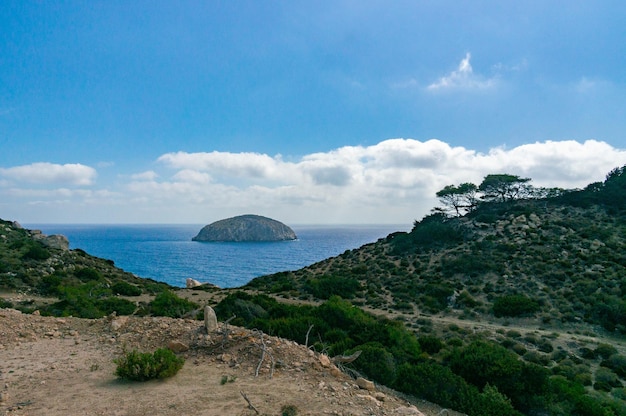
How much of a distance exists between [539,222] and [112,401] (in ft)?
168

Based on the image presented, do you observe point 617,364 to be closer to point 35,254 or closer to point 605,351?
point 605,351

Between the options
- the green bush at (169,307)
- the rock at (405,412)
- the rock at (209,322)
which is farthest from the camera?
the green bush at (169,307)

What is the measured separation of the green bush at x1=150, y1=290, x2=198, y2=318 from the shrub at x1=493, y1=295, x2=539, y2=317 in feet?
77.5

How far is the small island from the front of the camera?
180625 mm

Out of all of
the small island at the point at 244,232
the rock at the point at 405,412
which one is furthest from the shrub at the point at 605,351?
the small island at the point at 244,232

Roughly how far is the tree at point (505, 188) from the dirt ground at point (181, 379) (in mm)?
57915

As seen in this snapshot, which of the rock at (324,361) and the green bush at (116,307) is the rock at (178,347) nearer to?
the rock at (324,361)

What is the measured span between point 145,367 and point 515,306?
28.0 m

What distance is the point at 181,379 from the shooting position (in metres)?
8.12

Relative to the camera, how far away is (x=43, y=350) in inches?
404

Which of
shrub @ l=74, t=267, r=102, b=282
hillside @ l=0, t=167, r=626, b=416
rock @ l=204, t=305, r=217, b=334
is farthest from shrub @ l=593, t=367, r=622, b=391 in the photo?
shrub @ l=74, t=267, r=102, b=282

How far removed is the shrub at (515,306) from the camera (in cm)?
2694

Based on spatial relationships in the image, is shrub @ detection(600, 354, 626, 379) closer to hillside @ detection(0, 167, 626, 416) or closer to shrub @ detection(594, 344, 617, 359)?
hillside @ detection(0, 167, 626, 416)

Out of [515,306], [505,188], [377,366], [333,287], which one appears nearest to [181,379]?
[377,366]
